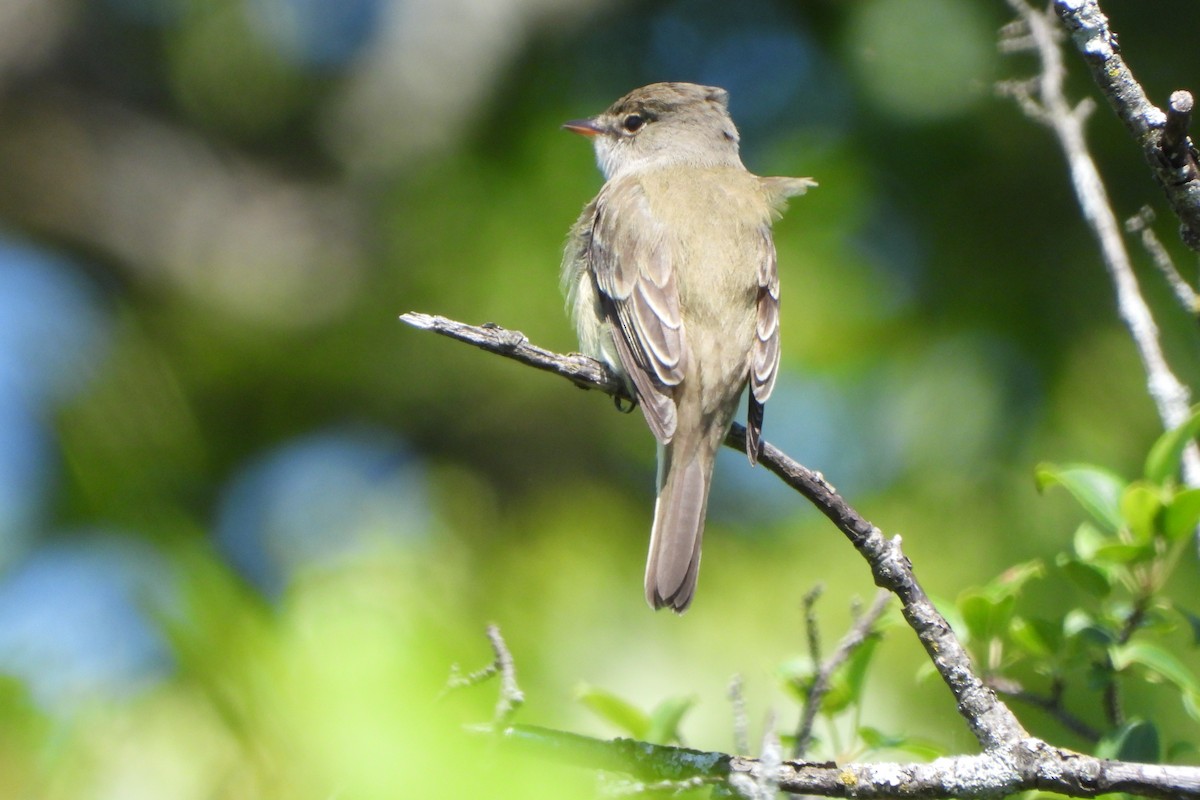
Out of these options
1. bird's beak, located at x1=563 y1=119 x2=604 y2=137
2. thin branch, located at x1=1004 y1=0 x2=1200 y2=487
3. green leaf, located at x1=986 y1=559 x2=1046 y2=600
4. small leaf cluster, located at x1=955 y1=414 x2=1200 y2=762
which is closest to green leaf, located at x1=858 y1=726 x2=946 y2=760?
small leaf cluster, located at x1=955 y1=414 x2=1200 y2=762

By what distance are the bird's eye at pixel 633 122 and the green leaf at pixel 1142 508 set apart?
2714 millimetres

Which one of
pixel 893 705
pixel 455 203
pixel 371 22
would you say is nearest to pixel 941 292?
pixel 893 705

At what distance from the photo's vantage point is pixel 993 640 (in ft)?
7.30

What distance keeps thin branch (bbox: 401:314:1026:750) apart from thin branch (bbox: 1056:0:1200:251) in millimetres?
618

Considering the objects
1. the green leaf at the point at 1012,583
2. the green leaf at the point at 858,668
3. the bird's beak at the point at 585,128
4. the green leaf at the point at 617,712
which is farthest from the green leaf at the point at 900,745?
the bird's beak at the point at 585,128

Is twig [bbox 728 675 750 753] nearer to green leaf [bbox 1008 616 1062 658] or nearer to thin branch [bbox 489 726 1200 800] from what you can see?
thin branch [bbox 489 726 1200 800]

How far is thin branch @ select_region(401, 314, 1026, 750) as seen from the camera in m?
1.72

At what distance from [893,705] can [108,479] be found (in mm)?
2861

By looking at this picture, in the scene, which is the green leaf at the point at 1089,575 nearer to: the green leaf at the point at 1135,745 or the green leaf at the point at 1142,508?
the green leaf at the point at 1142,508

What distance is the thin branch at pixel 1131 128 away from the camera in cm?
155

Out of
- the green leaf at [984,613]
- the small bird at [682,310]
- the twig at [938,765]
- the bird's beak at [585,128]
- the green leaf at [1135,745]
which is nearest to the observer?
the twig at [938,765]

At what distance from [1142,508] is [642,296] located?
1.56 metres

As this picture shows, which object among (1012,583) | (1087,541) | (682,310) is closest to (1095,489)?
(1087,541)

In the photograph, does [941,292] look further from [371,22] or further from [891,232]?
[371,22]
